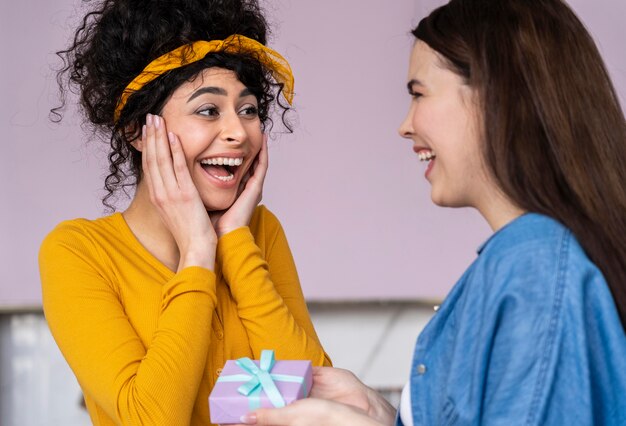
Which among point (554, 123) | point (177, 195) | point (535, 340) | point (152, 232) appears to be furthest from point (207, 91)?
point (535, 340)

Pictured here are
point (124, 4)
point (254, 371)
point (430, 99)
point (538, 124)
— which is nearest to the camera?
point (538, 124)

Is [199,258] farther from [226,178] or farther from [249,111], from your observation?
[249,111]

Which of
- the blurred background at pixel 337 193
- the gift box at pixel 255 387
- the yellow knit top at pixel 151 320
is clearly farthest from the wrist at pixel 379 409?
the blurred background at pixel 337 193

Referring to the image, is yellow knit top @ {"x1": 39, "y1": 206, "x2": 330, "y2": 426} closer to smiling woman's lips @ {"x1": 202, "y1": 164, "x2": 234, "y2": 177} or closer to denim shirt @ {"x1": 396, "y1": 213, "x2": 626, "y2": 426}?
smiling woman's lips @ {"x1": 202, "y1": 164, "x2": 234, "y2": 177}

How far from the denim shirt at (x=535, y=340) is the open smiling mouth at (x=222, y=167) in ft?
2.44

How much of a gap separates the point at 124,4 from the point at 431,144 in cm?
82

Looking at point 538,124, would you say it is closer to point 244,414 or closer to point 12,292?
point 244,414

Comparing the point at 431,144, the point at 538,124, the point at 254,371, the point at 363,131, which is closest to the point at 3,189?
the point at 363,131

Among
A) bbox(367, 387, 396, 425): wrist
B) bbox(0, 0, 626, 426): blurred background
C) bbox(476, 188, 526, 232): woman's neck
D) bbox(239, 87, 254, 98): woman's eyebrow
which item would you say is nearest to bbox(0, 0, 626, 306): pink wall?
bbox(0, 0, 626, 426): blurred background

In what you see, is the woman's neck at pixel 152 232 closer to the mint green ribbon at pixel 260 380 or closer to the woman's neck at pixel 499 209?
the mint green ribbon at pixel 260 380

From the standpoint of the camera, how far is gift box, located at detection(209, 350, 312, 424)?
5.07 feet

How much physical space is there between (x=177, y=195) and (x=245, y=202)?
18cm

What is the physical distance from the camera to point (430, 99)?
4.91 feet

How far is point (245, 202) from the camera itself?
2.05 meters
